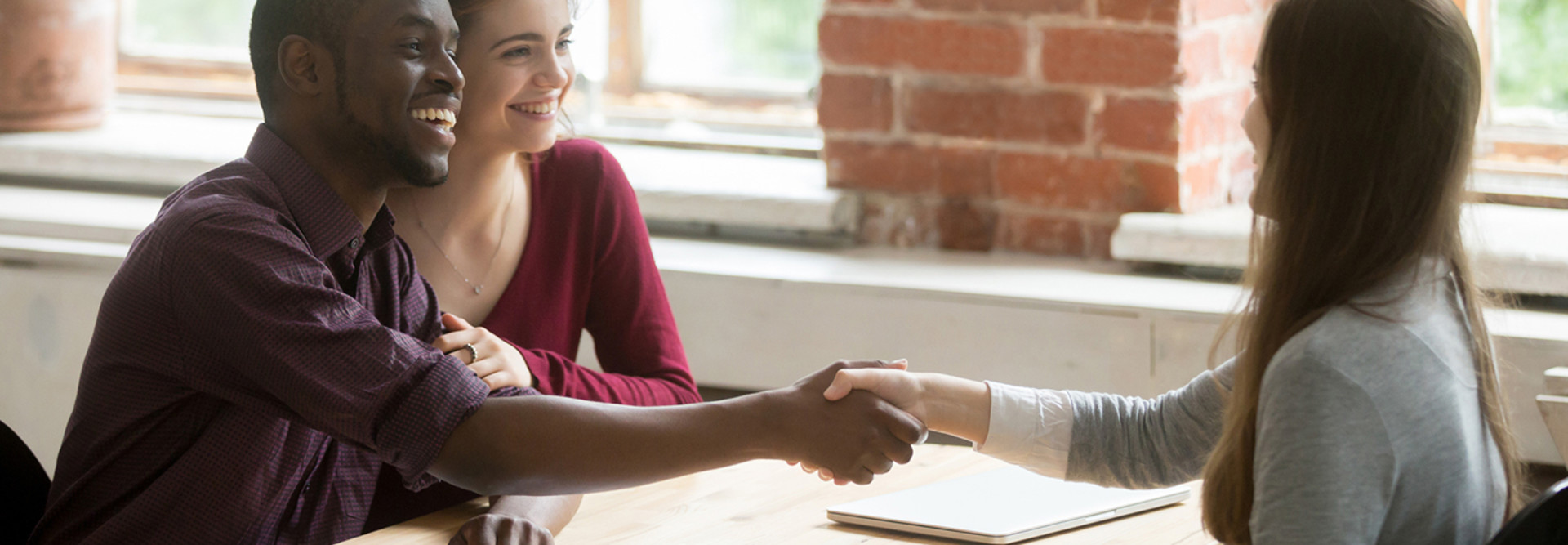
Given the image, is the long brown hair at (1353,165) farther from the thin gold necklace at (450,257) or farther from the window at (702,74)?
the window at (702,74)

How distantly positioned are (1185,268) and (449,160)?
1091mm

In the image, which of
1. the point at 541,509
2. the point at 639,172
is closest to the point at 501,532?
the point at 541,509

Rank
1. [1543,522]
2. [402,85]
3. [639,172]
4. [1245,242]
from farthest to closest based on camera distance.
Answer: [639,172] → [1245,242] → [402,85] → [1543,522]

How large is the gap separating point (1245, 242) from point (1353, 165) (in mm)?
1143

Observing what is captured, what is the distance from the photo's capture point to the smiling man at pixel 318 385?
4.13ft

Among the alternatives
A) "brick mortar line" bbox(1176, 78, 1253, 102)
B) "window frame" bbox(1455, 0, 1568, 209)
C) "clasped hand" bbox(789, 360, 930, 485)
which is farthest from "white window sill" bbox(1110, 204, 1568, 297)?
"clasped hand" bbox(789, 360, 930, 485)

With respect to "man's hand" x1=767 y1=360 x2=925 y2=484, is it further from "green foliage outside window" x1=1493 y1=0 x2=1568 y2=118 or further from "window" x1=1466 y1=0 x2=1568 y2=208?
"green foliage outside window" x1=1493 y1=0 x2=1568 y2=118

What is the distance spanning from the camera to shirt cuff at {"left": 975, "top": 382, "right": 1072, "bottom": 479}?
4.72ft

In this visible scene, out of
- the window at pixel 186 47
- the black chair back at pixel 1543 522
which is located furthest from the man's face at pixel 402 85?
the window at pixel 186 47

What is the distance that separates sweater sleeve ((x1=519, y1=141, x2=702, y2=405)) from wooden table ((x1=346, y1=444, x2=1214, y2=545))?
281mm

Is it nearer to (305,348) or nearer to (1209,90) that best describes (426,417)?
Result: (305,348)

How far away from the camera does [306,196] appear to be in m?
1.37

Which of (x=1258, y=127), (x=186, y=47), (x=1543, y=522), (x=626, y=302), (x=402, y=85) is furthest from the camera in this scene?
(x=186, y=47)

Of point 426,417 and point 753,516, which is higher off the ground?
point 426,417
